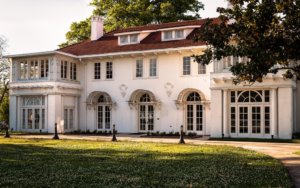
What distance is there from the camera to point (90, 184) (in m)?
7.30

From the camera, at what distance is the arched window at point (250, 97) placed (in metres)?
20.4

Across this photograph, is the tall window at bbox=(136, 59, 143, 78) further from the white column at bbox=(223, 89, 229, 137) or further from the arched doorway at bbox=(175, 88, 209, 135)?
the white column at bbox=(223, 89, 229, 137)

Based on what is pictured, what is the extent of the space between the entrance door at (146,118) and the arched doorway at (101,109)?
8.14 ft

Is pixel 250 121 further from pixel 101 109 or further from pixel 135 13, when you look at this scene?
pixel 135 13

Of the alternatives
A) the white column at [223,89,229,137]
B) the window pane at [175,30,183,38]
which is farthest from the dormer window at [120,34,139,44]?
the white column at [223,89,229,137]

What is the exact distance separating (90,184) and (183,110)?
55.4ft

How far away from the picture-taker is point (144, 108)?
25438mm

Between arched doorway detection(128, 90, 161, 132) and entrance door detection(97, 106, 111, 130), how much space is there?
7.62ft

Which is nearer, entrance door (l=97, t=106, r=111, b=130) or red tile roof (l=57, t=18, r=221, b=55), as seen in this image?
red tile roof (l=57, t=18, r=221, b=55)

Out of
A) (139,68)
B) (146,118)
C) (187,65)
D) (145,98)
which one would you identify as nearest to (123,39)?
(139,68)

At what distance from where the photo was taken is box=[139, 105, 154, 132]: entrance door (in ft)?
82.4

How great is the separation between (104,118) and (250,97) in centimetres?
1149

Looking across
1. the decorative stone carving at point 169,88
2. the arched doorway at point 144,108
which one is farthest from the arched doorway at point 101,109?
the decorative stone carving at point 169,88

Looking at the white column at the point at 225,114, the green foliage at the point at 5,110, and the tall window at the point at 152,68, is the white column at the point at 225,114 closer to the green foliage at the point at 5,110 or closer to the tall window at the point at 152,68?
the tall window at the point at 152,68
